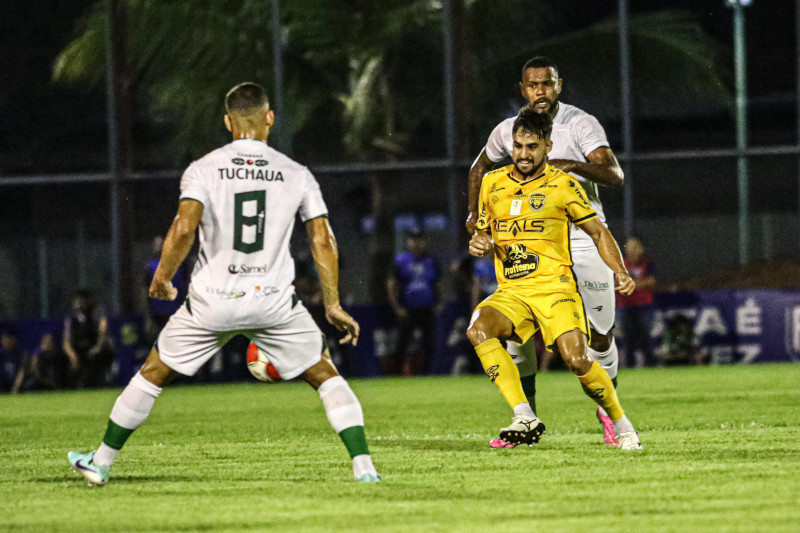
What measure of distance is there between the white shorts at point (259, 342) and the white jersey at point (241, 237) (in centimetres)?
6

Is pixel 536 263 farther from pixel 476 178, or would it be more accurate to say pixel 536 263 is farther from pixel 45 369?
pixel 45 369

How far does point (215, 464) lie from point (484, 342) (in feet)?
5.55

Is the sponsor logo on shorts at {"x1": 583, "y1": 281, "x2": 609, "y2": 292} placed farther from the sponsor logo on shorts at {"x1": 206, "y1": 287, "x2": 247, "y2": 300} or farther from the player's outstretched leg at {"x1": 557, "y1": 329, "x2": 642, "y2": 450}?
the sponsor logo on shorts at {"x1": 206, "y1": 287, "x2": 247, "y2": 300}

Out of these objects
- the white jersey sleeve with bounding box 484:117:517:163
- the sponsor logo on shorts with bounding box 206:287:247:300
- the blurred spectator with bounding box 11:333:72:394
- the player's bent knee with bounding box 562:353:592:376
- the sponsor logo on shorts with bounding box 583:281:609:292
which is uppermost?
the white jersey sleeve with bounding box 484:117:517:163

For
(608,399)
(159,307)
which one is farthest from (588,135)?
(159,307)

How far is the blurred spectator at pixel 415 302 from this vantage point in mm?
18078

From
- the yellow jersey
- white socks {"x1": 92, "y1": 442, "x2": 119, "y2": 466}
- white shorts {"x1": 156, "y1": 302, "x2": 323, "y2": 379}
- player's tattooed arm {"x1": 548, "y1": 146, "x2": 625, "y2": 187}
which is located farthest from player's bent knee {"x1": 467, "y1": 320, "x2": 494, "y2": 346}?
white socks {"x1": 92, "y1": 442, "x2": 119, "y2": 466}

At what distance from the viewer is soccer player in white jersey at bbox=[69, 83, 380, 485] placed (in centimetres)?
664

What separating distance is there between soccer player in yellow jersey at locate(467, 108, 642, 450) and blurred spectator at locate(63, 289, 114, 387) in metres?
10.9

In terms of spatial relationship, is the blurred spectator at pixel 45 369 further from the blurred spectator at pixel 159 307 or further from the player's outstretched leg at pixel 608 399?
the player's outstretched leg at pixel 608 399

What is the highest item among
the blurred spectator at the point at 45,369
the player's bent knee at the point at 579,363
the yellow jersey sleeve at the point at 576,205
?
the yellow jersey sleeve at the point at 576,205

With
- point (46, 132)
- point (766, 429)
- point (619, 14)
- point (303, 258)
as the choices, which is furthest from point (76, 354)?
point (766, 429)

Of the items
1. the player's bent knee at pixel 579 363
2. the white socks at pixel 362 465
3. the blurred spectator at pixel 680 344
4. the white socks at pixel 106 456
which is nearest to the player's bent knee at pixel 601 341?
the player's bent knee at pixel 579 363

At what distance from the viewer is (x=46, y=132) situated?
23.9 metres
